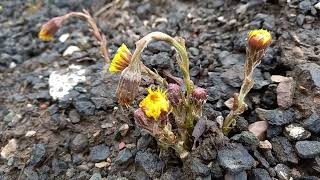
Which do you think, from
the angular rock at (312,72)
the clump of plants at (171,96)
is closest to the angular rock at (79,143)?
the clump of plants at (171,96)

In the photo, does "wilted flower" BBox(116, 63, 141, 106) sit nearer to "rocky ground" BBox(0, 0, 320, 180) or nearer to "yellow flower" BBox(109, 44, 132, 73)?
"yellow flower" BBox(109, 44, 132, 73)

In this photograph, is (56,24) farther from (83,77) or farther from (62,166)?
(62,166)

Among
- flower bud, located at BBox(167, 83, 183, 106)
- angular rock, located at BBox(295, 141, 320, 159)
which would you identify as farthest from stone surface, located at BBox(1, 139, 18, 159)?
angular rock, located at BBox(295, 141, 320, 159)

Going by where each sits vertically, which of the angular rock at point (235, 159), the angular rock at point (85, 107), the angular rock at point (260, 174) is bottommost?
the angular rock at point (260, 174)

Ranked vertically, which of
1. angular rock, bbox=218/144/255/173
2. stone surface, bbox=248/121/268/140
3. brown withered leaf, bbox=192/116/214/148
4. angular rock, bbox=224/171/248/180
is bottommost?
angular rock, bbox=224/171/248/180

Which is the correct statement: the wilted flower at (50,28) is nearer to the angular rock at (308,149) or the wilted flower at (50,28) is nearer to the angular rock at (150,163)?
the angular rock at (150,163)

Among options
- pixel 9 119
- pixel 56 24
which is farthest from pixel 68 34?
pixel 9 119

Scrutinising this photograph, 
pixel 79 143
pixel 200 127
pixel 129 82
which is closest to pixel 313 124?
pixel 200 127
